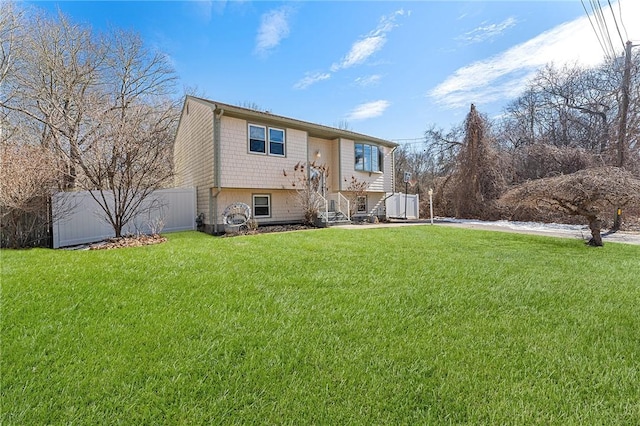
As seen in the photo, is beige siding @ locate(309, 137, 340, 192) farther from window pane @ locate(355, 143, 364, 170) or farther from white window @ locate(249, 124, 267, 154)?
white window @ locate(249, 124, 267, 154)

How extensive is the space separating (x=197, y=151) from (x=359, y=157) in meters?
8.26

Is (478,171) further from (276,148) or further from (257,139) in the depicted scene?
(257,139)

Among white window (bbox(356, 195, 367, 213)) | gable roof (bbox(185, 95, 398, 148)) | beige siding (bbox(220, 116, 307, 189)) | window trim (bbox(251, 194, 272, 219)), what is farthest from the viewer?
white window (bbox(356, 195, 367, 213))

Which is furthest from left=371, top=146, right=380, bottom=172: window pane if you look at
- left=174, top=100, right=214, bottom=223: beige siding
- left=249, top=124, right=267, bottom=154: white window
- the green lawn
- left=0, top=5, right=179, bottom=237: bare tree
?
the green lawn

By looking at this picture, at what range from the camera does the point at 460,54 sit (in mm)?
11641

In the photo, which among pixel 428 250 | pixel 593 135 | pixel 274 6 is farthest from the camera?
pixel 593 135

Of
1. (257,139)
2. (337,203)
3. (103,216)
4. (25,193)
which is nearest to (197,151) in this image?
(257,139)

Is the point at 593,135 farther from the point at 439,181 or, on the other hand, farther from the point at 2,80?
the point at 2,80

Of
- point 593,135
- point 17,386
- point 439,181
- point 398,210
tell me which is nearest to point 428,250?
point 17,386

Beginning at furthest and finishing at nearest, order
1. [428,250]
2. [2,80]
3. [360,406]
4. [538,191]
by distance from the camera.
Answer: [2,80] → [538,191] → [428,250] → [360,406]

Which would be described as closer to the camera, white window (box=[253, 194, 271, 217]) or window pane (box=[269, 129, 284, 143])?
window pane (box=[269, 129, 284, 143])

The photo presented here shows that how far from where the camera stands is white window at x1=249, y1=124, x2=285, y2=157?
11.9 m

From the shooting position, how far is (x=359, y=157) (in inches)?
624

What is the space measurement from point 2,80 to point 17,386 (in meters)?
18.3
